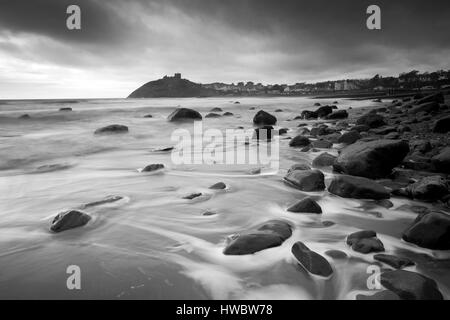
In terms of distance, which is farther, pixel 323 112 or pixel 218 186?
pixel 323 112

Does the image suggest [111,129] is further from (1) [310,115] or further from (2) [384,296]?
(2) [384,296]

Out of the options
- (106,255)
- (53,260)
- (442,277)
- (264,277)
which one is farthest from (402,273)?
(53,260)

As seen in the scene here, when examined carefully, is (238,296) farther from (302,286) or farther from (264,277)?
(302,286)

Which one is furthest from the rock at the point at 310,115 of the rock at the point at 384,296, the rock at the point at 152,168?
the rock at the point at 384,296

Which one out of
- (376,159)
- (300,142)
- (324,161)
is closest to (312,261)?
(376,159)

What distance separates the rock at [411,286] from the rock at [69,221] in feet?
9.61

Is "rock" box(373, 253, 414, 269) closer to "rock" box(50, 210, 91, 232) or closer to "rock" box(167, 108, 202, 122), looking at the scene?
"rock" box(50, 210, 91, 232)

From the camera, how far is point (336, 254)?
102 inches

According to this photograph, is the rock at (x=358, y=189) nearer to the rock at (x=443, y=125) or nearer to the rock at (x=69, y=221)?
the rock at (x=69, y=221)

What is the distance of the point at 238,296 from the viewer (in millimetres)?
2154

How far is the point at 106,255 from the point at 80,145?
7.28 m

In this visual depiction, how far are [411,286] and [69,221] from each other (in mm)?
3167

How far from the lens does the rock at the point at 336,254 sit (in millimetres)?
2562

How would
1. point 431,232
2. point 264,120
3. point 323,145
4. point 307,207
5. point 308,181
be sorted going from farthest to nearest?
1. point 264,120
2. point 323,145
3. point 308,181
4. point 307,207
5. point 431,232
